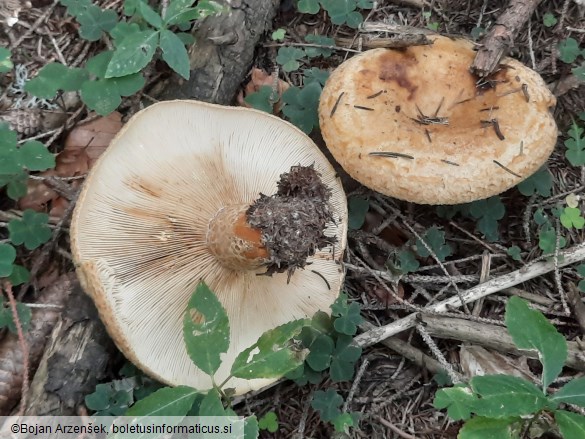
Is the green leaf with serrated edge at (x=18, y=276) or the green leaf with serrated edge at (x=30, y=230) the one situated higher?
the green leaf with serrated edge at (x=30, y=230)

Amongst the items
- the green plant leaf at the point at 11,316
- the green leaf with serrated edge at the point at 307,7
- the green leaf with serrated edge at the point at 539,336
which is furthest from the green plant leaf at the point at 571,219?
the green plant leaf at the point at 11,316

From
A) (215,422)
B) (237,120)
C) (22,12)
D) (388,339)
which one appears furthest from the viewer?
(22,12)

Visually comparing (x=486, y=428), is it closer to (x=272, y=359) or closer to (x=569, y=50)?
(x=272, y=359)

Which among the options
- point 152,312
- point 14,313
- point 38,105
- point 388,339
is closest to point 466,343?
point 388,339

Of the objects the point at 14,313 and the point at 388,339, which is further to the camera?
the point at 388,339

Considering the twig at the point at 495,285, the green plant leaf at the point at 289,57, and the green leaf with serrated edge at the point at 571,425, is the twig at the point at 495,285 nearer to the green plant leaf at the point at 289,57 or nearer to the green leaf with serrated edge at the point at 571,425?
the green leaf with serrated edge at the point at 571,425

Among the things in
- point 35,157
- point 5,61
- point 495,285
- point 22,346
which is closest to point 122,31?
point 5,61

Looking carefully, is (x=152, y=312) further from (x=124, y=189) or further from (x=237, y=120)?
(x=237, y=120)

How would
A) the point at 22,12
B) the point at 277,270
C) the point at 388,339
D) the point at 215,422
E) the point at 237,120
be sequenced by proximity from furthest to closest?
the point at 22,12 < the point at 388,339 < the point at 237,120 < the point at 277,270 < the point at 215,422
